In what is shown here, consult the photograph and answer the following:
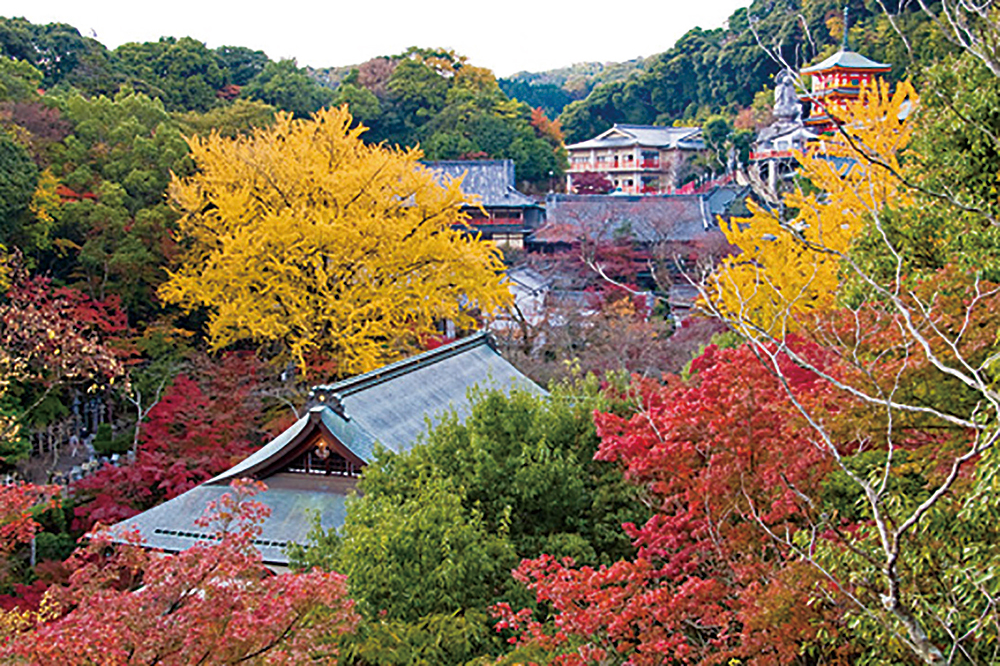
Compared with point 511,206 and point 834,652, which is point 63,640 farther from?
point 511,206

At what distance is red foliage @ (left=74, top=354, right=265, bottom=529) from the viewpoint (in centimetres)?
1446

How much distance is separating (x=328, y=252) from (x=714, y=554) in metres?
12.0

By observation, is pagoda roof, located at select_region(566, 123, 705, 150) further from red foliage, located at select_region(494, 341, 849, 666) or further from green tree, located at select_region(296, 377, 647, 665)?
red foliage, located at select_region(494, 341, 849, 666)

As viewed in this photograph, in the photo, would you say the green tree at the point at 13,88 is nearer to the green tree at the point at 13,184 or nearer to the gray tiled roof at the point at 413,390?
the green tree at the point at 13,184

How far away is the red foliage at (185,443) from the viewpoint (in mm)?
14461

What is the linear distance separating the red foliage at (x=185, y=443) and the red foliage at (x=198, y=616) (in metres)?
7.55

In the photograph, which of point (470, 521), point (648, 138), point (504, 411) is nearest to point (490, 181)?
point (648, 138)

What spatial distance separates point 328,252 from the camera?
58.5 feet

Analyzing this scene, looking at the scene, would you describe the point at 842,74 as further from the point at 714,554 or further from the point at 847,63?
the point at 714,554

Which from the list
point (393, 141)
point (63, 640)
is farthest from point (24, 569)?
point (393, 141)

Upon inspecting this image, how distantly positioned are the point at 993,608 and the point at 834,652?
2346mm

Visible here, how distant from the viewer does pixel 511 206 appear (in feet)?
138

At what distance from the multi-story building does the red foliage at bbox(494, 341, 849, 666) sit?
170 feet

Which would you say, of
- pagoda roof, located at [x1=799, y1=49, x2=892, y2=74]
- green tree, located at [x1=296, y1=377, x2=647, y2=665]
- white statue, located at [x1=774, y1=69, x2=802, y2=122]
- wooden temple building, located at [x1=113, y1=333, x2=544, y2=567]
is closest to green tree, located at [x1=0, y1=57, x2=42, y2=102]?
wooden temple building, located at [x1=113, y1=333, x2=544, y2=567]
